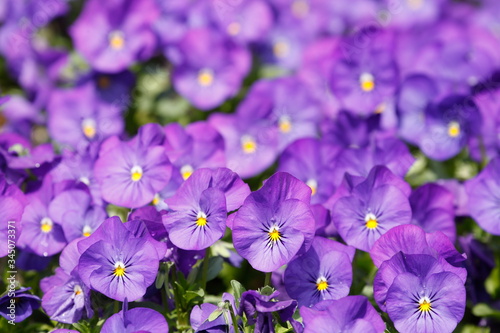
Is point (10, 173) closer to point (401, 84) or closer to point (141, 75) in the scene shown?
point (141, 75)

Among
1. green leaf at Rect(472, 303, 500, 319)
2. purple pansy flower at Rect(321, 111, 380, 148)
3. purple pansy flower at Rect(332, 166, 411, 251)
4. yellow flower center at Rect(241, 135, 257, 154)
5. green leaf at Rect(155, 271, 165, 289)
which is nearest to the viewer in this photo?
green leaf at Rect(155, 271, 165, 289)

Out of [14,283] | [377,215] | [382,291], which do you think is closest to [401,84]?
[377,215]

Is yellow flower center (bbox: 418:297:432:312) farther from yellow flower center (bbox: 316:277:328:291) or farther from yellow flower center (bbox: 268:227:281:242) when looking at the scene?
yellow flower center (bbox: 268:227:281:242)

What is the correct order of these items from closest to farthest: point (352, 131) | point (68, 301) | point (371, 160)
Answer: point (68, 301), point (371, 160), point (352, 131)

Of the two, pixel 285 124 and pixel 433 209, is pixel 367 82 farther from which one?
pixel 433 209

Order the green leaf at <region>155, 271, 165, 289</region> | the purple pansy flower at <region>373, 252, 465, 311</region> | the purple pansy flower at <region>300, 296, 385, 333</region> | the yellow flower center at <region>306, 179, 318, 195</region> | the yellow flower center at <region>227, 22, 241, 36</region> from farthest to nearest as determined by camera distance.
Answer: the yellow flower center at <region>227, 22, 241, 36</region> < the yellow flower center at <region>306, 179, 318, 195</region> < the green leaf at <region>155, 271, 165, 289</region> < the purple pansy flower at <region>373, 252, 465, 311</region> < the purple pansy flower at <region>300, 296, 385, 333</region>

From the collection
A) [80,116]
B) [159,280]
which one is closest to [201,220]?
[159,280]

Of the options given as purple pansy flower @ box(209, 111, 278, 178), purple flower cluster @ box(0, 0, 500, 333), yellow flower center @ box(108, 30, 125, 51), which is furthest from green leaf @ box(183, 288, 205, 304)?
yellow flower center @ box(108, 30, 125, 51)
